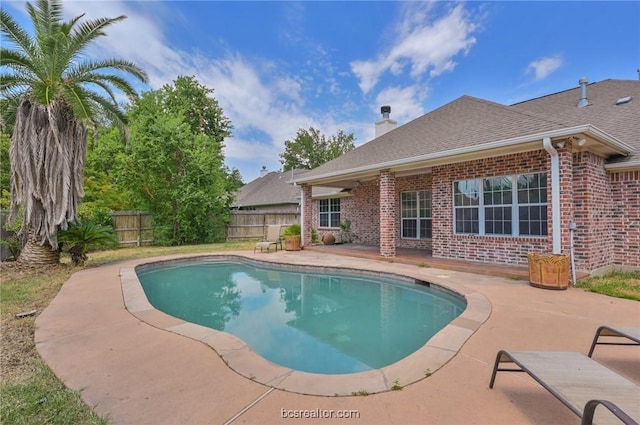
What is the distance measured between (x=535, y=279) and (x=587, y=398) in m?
5.13

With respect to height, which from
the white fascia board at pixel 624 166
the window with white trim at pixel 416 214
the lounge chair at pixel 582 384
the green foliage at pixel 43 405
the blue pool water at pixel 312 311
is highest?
the white fascia board at pixel 624 166

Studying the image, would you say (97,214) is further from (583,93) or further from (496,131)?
(583,93)

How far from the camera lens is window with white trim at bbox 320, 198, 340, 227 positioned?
52.1 feet

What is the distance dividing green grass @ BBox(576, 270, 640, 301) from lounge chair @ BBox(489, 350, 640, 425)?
4501mm

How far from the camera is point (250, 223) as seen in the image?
1877cm

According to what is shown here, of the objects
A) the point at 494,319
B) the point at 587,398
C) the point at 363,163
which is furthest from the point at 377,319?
the point at 363,163

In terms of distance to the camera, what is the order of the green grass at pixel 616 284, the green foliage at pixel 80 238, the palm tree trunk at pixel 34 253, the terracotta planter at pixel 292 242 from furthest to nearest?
the terracotta planter at pixel 292 242 → the green foliage at pixel 80 238 → the palm tree trunk at pixel 34 253 → the green grass at pixel 616 284

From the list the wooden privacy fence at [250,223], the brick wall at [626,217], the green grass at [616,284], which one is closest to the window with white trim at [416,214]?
the brick wall at [626,217]

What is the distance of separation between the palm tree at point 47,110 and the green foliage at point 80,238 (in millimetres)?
259

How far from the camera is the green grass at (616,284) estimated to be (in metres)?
5.56

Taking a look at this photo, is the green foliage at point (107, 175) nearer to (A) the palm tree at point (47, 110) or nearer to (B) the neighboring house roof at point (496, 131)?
(A) the palm tree at point (47, 110)

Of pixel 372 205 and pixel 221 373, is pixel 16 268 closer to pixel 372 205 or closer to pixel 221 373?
pixel 221 373

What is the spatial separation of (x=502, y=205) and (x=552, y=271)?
2487 millimetres

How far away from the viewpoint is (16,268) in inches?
337
